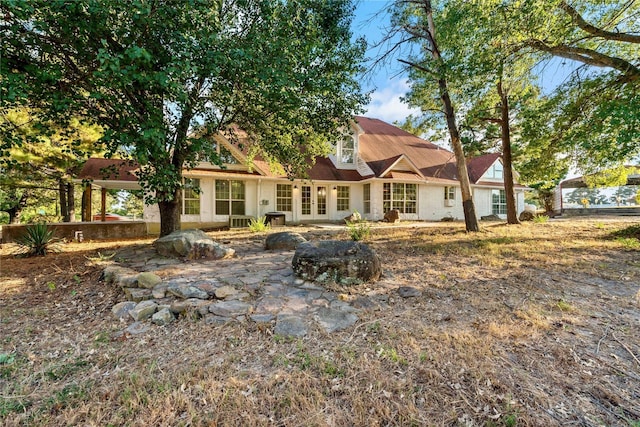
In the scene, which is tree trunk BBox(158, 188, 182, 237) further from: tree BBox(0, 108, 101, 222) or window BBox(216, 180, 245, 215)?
window BBox(216, 180, 245, 215)

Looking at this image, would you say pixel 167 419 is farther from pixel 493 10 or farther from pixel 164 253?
pixel 493 10

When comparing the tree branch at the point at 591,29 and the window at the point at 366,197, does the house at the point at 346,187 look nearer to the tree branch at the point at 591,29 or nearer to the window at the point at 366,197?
the window at the point at 366,197

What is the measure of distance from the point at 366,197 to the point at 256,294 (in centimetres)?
1304

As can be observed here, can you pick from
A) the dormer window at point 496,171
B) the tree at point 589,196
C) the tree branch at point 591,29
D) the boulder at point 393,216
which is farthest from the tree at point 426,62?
the tree at point 589,196

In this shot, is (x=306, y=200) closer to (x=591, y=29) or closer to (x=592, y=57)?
(x=592, y=57)

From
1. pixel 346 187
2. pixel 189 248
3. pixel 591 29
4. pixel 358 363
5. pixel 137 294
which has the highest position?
pixel 591 29

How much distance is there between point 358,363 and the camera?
248 centimetres

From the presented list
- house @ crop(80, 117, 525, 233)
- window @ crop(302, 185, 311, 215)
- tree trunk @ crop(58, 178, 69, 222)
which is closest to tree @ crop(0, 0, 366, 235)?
house @ crop(80, 117, 525, 233)

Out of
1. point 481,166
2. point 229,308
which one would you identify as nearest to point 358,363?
point 229,308

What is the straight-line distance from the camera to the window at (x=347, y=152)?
16.6 metres

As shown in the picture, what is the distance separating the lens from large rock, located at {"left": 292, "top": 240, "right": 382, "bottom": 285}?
4477 millimetres

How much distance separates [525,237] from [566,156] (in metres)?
3.76

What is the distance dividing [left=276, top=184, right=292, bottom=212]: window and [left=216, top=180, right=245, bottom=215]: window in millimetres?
1850

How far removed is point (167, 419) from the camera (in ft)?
6.29
